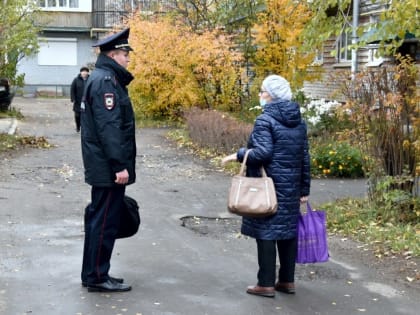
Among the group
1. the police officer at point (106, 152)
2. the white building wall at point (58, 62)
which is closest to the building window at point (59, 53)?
the white building wall at point (58, 62)

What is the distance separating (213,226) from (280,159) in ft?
10.2

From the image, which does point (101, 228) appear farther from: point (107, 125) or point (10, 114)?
point (10, 114)

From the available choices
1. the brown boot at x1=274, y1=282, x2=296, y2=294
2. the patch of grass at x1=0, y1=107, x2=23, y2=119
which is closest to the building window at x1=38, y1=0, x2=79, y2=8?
the patch of grass at x1=0, y1=107, x2=23, y2=119

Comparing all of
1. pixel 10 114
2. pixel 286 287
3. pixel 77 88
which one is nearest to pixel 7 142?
pixel 77 88

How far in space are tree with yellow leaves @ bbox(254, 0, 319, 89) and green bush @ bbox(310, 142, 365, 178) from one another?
6236mm

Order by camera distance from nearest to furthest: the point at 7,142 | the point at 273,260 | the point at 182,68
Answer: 1. the point at 273,260
2. the point at 7,142
3. the point at 182,68

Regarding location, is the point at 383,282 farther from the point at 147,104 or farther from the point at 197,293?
the point at 147,104

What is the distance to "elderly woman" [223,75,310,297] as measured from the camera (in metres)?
5.27

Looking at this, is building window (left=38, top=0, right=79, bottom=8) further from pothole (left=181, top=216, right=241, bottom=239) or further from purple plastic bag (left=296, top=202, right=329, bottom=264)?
purple plastic bag (left=296, top=202, right=329, bottom=264)

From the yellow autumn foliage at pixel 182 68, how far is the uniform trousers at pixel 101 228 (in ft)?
47.7

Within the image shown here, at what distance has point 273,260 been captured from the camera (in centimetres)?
538

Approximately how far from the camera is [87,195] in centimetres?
995

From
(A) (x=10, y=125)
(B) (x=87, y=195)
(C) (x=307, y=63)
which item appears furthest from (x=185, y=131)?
(B) (x=87, y=195)

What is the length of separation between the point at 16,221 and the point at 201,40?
12516mm
